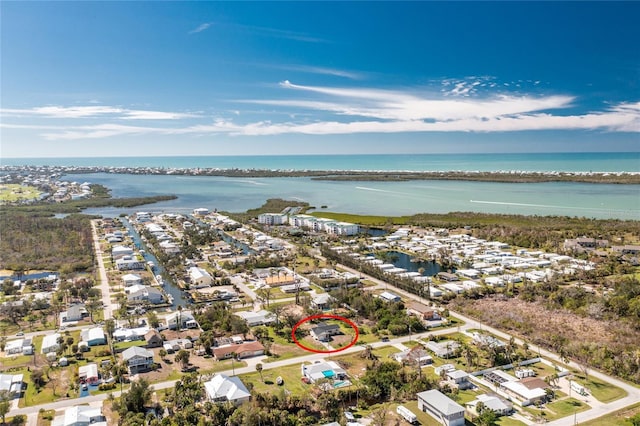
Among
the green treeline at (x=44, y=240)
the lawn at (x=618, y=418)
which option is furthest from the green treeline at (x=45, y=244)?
the lawn at (x=618, y=418)

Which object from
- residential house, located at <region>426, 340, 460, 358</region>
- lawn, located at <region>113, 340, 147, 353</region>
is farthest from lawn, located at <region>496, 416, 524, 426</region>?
lawn, located at <region>113, 340, 147, 353</region>

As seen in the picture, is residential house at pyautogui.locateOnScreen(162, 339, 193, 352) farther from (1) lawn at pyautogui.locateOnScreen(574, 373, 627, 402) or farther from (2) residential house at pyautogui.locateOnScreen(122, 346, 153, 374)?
(1) lawn at pyautogui.locateOnScreen(574, 373, 627, 402)

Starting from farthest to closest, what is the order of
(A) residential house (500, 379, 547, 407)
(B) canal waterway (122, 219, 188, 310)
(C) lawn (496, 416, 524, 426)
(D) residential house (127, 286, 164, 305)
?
(B) canal waterway (122, 219, 188, 310) → (D) residential house (127, 286, 164, 305) → (A) residential house (500, 379, 547, 407) → (C) lawn (496, 416, 524, 426)

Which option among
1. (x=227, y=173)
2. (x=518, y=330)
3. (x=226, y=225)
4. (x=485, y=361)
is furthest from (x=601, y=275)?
(x=227, y=173)

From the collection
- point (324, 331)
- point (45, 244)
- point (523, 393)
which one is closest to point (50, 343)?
point (324, 331)

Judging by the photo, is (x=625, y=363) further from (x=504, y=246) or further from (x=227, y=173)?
(x=227, y=173)

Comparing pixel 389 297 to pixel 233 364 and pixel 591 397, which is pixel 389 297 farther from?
pixel 591 397

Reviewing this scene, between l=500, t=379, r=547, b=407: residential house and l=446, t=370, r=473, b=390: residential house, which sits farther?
l=446, t=370, r=473, b=390: residential house
